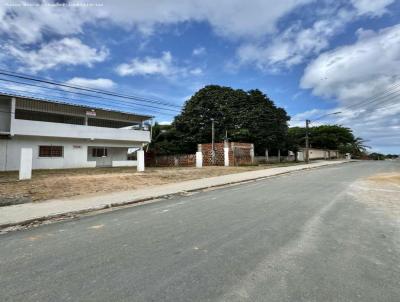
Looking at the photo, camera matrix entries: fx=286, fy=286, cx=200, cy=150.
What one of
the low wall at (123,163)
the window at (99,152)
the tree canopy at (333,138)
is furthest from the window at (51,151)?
the tree canopy at (333,138)

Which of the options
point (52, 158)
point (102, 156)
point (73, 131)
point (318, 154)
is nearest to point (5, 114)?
point (52, 158)

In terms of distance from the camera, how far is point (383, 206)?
334 inches

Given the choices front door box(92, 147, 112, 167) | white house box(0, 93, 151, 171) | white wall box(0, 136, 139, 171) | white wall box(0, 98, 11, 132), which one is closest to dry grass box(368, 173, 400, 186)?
white house box(0, 93, 151, 171)

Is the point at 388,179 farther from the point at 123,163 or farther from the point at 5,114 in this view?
the point at 5,114

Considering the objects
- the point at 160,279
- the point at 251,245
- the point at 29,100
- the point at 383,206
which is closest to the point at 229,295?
the point at 160,279

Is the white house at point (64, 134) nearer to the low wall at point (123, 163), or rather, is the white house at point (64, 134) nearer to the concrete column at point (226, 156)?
the low wall at point (123, 163)

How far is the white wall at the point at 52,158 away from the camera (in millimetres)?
24188

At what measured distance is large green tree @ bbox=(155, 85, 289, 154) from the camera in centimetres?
3725

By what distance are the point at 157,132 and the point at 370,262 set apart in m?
36.9

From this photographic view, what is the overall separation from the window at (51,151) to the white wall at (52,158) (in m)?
0.30

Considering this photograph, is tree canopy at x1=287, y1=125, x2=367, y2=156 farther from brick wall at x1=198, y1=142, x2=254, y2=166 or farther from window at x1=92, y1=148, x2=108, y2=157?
window at x1=92, y1=148, x2=108, y2=157

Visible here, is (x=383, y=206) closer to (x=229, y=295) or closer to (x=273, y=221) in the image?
(x=273, y=221)

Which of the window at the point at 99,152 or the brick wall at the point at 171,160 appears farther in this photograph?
the brick wall at the point at 171,160

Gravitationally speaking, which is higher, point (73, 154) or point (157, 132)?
point (157, 132)
